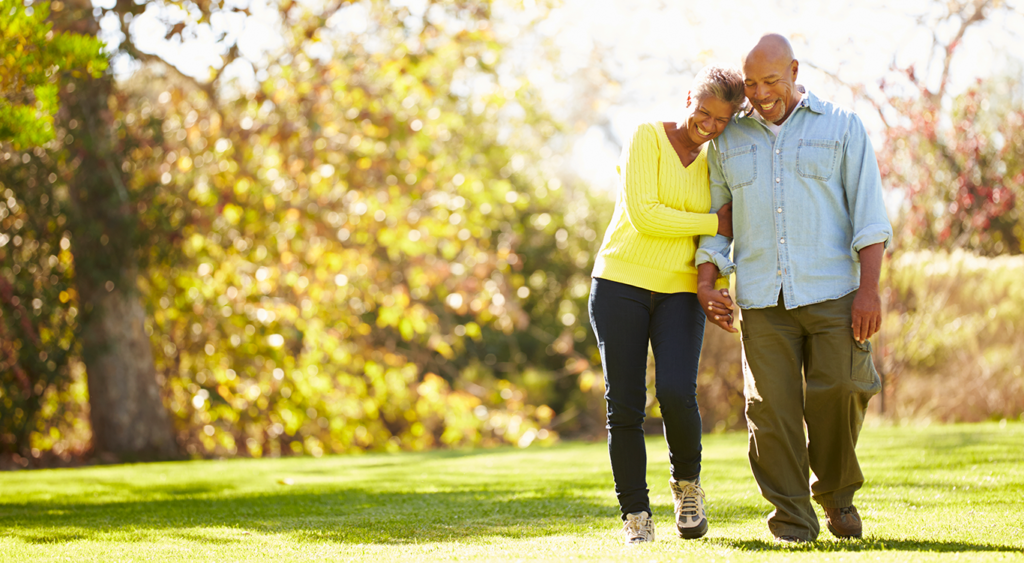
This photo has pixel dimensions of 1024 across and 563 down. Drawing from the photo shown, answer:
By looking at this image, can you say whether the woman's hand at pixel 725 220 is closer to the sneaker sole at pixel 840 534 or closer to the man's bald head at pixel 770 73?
the man's bald head at pixel 770 73

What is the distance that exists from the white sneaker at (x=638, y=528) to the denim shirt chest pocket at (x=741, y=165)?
4.22 ft

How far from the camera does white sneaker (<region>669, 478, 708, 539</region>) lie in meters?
3.44

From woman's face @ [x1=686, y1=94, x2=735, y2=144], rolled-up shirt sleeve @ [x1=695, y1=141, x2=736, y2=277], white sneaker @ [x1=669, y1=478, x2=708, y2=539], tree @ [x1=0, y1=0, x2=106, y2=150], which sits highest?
tree @ [x1=0, y1=0, x2=106, y2=150]

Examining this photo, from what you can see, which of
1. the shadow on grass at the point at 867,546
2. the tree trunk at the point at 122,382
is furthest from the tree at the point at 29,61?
the tree trunk at the point at 122,382

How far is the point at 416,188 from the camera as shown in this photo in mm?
10844

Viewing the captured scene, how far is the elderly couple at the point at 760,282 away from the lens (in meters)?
3.32

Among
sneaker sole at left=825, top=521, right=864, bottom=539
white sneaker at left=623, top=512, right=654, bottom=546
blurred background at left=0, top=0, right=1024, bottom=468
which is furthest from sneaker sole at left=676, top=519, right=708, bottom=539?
blurred background at left=0, top=0, right=1024, bottom=468

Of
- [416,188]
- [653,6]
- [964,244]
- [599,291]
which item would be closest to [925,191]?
[964,244]

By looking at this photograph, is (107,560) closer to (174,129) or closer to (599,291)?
(599,291)

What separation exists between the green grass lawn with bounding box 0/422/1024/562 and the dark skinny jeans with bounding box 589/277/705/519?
0.28m

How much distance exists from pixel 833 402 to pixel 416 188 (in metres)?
8.00

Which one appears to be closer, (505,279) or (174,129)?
(174,129)

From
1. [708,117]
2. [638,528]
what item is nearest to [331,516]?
[638,528]

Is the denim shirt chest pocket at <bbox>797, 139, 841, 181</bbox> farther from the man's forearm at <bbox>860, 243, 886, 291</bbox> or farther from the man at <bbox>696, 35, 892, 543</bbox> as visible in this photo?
the man's forearm at <bbox>860, 243, 886, 291</bbox>
